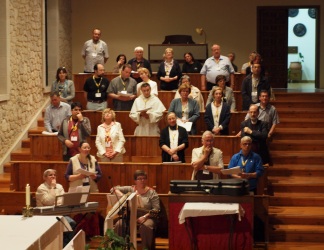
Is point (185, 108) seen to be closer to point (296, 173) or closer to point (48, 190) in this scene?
point (296, 173)

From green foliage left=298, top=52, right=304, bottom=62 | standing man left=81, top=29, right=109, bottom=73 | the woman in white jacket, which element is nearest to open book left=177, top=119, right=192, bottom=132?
the woman in white jacket

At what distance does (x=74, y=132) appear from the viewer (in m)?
9.95

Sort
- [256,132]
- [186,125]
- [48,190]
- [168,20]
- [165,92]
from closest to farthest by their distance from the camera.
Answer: [48,190]
[256,132]
[186,125]
[165,92]
[168,20]

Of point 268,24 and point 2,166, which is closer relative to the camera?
point 2,166

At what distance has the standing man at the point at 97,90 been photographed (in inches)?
455

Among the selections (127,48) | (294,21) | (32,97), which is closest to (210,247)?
(32,97)

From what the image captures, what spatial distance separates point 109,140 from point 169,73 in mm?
2731

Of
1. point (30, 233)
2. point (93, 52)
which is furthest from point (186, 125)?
point (30, 233)

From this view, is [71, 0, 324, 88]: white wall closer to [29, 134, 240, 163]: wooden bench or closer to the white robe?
the white robe

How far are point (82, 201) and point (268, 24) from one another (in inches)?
376

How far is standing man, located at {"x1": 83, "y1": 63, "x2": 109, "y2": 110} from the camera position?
455 inches

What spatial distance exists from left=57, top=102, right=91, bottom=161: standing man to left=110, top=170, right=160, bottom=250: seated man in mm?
1359

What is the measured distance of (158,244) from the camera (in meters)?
9.01

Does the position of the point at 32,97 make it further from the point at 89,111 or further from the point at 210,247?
the point at 210,247
